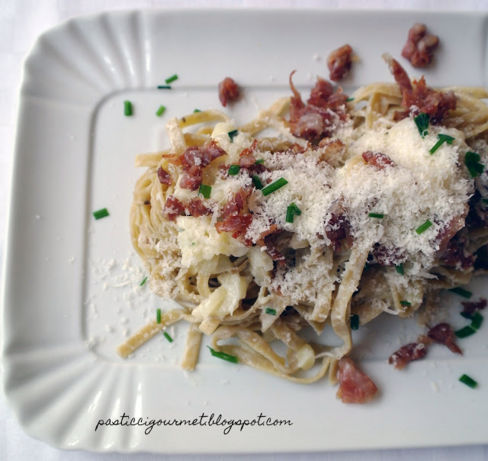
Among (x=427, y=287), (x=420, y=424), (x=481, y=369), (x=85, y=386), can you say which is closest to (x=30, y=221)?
(x=85, y=386)

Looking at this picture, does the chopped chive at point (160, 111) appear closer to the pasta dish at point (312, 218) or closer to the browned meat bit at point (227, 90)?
the pasta dish at point (312, 218)

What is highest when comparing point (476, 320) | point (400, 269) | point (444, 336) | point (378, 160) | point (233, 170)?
point (378, 160)

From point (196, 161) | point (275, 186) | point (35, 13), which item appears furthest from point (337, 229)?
point (35, 13)

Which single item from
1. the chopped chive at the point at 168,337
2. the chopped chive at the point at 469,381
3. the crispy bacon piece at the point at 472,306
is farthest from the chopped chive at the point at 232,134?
the chopped chive at the point at 469,381

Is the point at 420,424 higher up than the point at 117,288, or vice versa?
the point at 117,288

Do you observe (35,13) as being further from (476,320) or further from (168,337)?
(476,320)

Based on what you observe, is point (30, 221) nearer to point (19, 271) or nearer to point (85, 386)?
point (19, 271)
